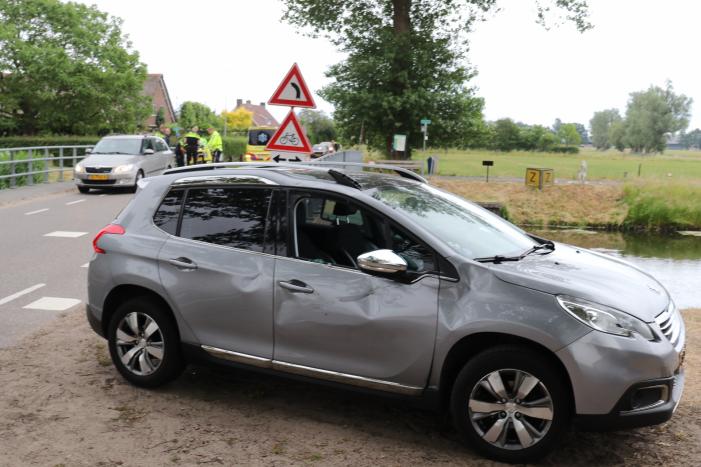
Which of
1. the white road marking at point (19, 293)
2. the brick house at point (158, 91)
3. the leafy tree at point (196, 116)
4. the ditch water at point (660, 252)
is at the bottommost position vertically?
the ditch water at point (660, 252)

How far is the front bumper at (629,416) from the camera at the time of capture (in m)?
3.83

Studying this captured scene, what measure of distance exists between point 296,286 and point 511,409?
1.50 m

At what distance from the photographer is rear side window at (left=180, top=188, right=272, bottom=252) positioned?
4848 mm

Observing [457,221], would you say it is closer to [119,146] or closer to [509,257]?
[509,257]

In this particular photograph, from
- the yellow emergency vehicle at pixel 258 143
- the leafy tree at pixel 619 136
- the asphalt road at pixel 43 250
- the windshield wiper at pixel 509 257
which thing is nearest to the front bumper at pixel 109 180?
the asphalt road at pixel 43 250

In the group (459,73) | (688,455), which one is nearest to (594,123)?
(459,73)

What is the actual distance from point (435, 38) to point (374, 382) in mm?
28366

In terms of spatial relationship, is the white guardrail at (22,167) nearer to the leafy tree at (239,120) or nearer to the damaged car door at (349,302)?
the damaged car door at (349,302)

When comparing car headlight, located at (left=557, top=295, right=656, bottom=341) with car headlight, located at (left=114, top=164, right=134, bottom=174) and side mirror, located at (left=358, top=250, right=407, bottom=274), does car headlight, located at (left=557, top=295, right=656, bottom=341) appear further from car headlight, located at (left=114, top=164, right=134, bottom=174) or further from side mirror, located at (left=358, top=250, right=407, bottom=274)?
car headlight, located at (left=114, top=164, right=134, bottom=174)

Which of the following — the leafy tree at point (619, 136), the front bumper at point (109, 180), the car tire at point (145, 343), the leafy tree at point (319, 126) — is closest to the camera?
the car tire at point (145, 343)

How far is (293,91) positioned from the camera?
31.8 ft

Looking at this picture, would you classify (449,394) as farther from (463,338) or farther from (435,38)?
(435,38)

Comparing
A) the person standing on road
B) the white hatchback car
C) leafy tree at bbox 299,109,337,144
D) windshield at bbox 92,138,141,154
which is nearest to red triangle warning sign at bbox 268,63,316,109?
the white hatchback car

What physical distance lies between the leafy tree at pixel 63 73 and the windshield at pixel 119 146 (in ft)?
91.8
